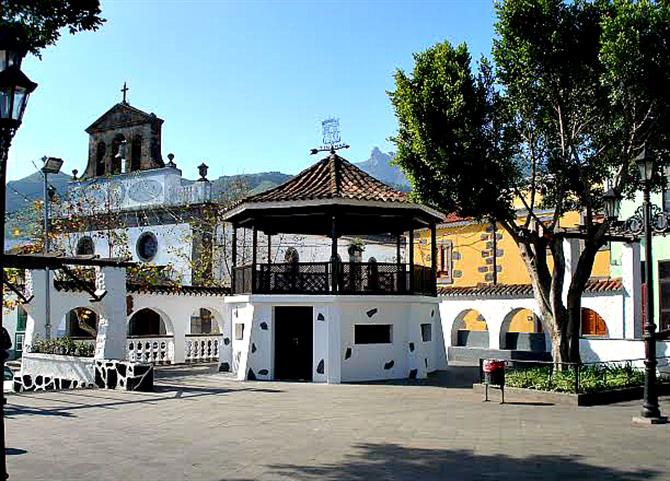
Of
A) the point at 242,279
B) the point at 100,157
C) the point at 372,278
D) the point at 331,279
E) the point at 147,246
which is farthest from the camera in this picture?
the point at 100,157

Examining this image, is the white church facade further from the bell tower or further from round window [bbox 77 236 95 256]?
the bell tower

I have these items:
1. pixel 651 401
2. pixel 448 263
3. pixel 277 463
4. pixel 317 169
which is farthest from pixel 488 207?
pixel 448 263

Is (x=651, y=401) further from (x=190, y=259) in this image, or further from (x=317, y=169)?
(x=190, y=259)

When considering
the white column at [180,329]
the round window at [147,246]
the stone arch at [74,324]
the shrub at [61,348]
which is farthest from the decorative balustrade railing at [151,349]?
the round window at [147,246]

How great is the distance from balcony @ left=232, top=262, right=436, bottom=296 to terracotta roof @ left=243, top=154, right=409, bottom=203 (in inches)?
72.3

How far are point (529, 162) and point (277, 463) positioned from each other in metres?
10.7

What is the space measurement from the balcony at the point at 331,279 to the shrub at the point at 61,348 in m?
4.54

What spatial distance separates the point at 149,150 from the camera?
30516 millimetres

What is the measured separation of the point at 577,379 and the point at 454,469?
6.80 meters

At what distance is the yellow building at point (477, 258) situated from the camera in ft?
89.7

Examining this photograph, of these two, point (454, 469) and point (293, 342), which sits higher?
point (293, 342)

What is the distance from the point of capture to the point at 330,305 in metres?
19.5

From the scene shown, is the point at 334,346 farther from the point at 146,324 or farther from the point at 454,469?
the point at 146,324

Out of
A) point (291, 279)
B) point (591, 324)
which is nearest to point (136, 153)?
point (291, 279)
